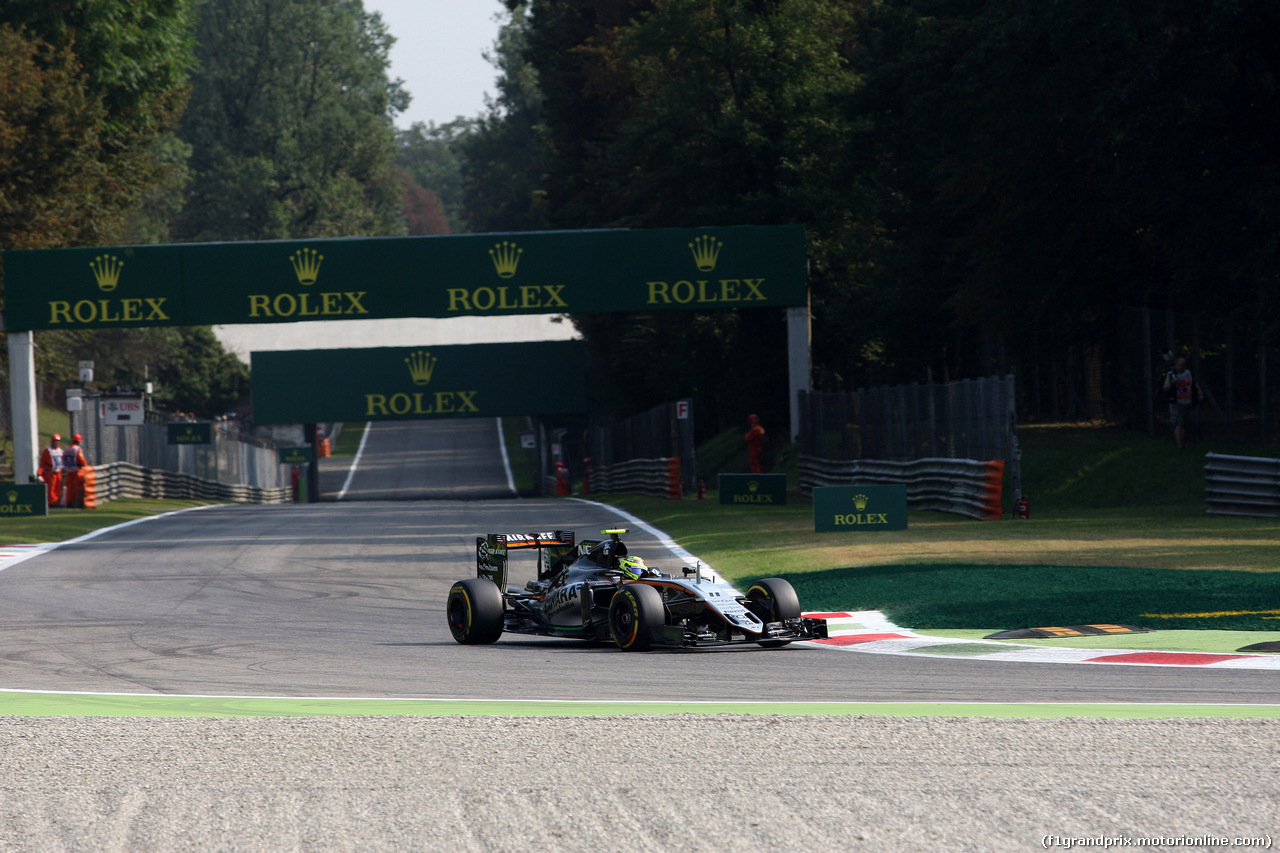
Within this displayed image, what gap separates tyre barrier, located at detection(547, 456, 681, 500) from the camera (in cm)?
3522

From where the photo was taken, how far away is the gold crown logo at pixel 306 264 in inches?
1399

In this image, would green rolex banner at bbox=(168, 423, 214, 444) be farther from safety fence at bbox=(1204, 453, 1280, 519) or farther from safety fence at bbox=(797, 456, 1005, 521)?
safety fence at bbox=(1204, 453, 1280, 519)

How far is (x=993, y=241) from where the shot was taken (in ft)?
97.8

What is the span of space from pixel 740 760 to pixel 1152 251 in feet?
81.7

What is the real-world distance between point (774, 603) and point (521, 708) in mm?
2891

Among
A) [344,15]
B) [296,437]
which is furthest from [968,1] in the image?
[344,15]

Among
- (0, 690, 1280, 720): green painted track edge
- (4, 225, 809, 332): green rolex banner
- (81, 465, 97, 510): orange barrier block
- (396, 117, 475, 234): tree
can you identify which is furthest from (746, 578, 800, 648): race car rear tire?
(396, 117, 475, 234): tree

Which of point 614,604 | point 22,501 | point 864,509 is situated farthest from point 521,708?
point 22,501

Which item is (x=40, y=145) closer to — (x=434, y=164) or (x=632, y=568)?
(x=632, y=568)

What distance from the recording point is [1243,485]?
2050 cm

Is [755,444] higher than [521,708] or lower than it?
higher

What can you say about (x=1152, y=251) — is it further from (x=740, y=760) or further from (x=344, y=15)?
(x=344, y=15)

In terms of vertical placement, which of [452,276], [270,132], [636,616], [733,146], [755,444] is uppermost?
[270,132]

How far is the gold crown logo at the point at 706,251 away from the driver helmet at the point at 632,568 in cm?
2533
